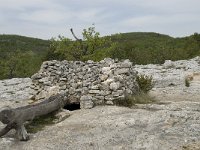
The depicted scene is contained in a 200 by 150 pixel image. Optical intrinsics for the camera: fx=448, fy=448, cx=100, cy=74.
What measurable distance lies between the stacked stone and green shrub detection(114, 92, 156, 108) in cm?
26

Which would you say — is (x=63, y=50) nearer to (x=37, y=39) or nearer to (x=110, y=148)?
(x=110, y=148)

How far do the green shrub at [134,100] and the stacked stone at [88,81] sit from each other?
0.85 feet

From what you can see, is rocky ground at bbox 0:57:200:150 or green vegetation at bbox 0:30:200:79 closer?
rocky ground at bbox 0:57:200:150

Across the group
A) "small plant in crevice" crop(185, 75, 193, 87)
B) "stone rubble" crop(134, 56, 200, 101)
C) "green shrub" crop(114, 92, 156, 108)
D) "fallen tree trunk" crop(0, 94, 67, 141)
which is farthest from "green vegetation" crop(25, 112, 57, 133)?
"small plant in crevice" crop(185, 75, 193, 87)

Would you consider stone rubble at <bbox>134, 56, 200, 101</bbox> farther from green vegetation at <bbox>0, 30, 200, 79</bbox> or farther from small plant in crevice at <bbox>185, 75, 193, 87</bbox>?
green vegetation at <bbox>0, 30, 200, 79</bbox>

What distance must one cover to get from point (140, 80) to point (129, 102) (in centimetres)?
438

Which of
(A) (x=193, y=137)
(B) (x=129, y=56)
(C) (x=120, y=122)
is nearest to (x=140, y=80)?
(C) (x=120, y=122)

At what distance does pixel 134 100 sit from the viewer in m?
23.7

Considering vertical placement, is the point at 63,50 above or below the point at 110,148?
above

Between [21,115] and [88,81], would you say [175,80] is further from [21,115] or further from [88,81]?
[21,115]

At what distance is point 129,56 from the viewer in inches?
2719

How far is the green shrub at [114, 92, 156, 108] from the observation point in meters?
23.0

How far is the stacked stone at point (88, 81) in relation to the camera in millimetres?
23281

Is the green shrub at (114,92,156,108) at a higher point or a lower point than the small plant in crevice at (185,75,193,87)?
higher
